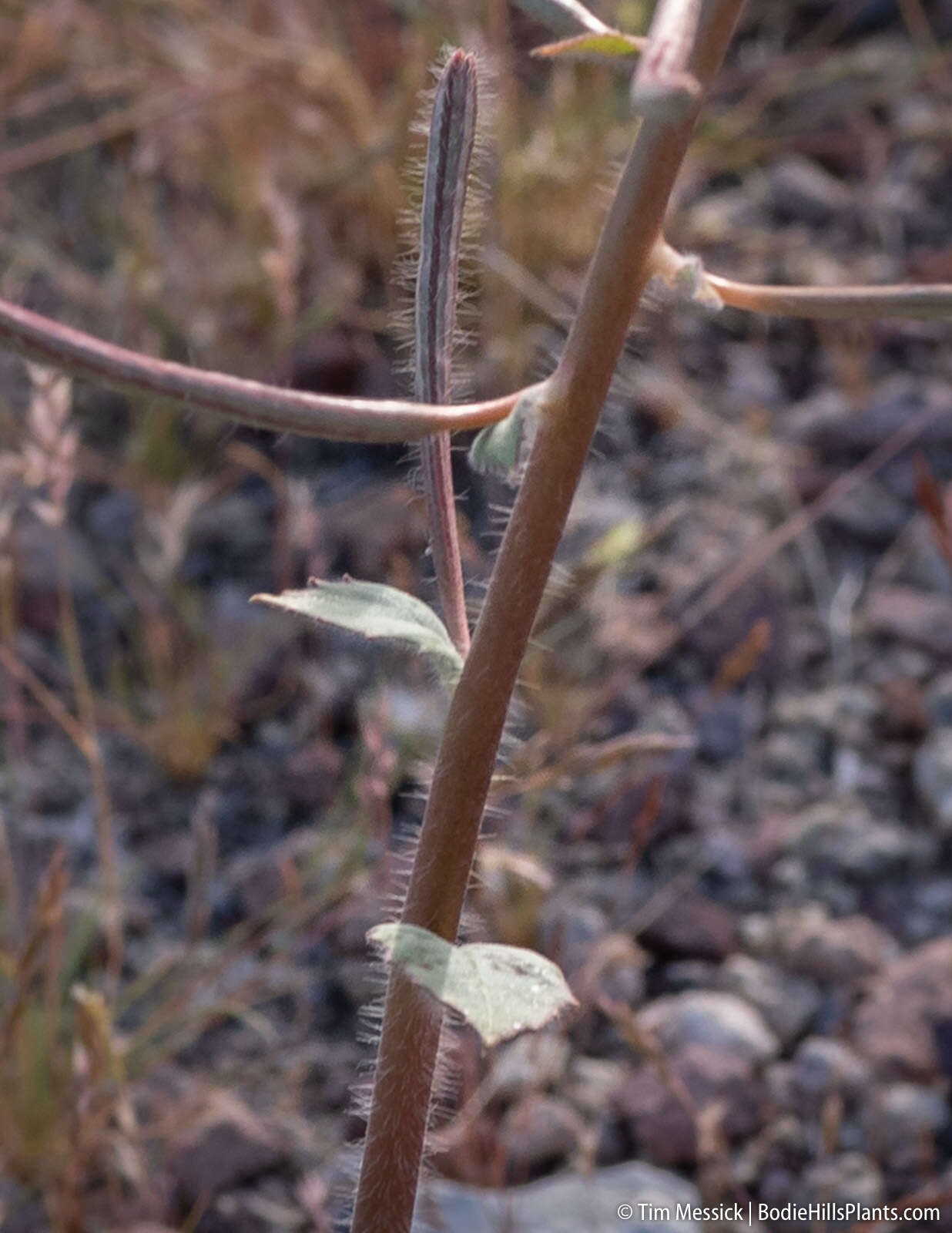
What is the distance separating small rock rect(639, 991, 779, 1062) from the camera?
1.42m

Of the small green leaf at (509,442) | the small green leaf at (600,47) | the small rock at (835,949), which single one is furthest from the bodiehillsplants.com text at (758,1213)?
the small green leaf at (600,47)

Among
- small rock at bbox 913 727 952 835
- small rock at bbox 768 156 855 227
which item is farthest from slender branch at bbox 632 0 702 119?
small rock at bbox 768 156 855 227

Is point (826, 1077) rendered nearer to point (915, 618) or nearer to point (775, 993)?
point (775, 993)

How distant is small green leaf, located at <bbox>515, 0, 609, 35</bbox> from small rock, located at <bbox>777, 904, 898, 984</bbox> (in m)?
1.13

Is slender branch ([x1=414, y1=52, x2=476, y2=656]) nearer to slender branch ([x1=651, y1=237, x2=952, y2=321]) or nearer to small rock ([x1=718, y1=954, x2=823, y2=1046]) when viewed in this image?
slender branch ([x1=651, y1=237, x2=952, y2=321])

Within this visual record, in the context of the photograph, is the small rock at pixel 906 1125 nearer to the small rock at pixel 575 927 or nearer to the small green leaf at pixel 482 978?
the small rock at pixel 575 927

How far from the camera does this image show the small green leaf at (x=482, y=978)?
528 millimetres

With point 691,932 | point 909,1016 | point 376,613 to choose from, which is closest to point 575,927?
point 691,932

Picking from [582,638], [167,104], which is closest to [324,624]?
[582,638]

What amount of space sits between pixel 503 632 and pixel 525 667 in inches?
38.8

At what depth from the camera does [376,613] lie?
2.10 feet

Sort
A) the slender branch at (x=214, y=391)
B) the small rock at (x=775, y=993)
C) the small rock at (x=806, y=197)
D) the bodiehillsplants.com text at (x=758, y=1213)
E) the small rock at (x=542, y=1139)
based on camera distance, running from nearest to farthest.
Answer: the slender branch at (x=214, y=391), the bodiehillsplants.com text at (x=758, y=1213), the small rock at (x=542, y=1139), the small rock at (x=775, y=993), the small rock at (x=806, y=197)

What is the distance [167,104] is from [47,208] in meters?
0.44

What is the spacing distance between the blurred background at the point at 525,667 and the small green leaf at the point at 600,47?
0.21 m
